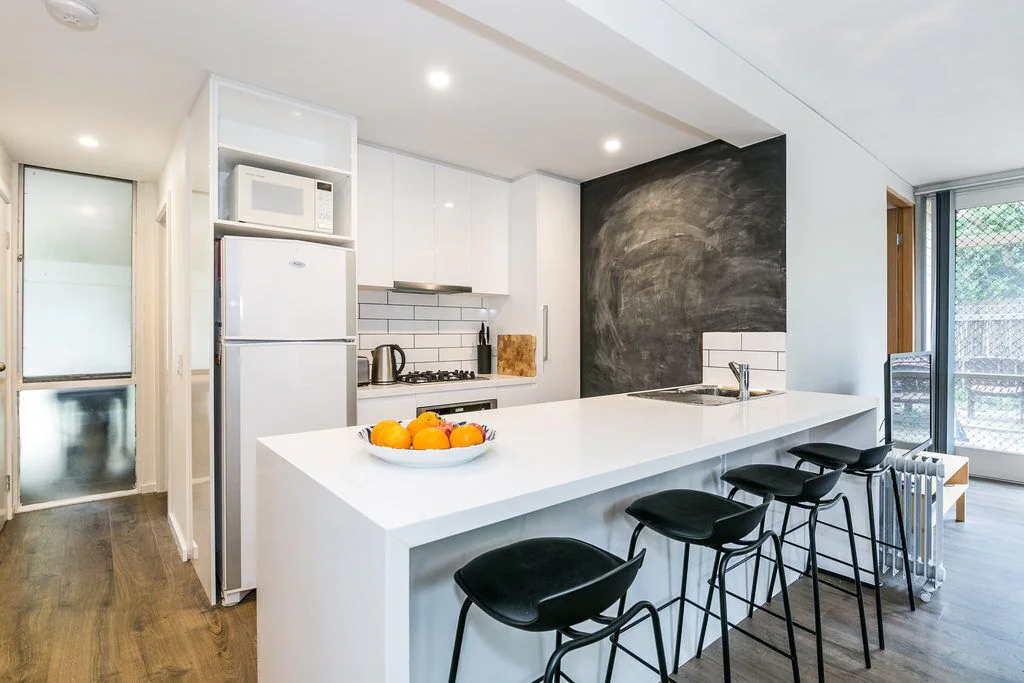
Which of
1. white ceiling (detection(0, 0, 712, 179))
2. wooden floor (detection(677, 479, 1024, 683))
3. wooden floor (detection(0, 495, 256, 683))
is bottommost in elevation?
wooden floor (detection(677, 479, 1024, 683))

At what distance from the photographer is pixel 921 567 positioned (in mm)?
2457

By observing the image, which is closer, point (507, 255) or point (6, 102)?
point (6, 102)

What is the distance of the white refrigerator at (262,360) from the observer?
7.34 ft

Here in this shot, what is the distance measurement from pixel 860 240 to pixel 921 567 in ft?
6.36

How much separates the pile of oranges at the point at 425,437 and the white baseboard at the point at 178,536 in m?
2.24

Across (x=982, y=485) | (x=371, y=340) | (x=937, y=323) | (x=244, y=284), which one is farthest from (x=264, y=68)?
(x=982, y=485)

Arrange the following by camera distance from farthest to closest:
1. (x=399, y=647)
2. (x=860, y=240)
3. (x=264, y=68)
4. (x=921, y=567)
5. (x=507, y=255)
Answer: (x=507, y=255)
(x=860, y=240)
(x=921, y=567)
(x=264, y=68)
(x=399, y=647)

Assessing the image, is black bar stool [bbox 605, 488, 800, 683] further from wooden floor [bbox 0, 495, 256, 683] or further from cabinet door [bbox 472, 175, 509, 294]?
cabinet door [bbox 472, 175, 509, 294]

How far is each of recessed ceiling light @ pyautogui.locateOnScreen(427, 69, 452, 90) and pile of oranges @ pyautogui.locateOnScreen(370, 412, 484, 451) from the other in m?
1.63

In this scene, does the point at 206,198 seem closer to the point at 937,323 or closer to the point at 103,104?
the point at 103,104

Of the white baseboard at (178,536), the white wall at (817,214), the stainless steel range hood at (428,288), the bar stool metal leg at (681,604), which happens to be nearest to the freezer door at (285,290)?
the stainless steel range hood at (428,288)

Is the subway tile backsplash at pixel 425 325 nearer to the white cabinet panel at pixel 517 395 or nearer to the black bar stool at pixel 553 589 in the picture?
the white cabinet panel at pixel 517 395

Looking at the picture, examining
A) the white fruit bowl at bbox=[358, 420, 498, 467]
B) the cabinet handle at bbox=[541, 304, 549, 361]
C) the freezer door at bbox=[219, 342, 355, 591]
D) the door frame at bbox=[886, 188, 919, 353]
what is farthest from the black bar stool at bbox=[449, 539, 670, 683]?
the door frame at bbox=[886, 188, 919, 353]

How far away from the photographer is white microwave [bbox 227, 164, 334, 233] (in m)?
2.34
